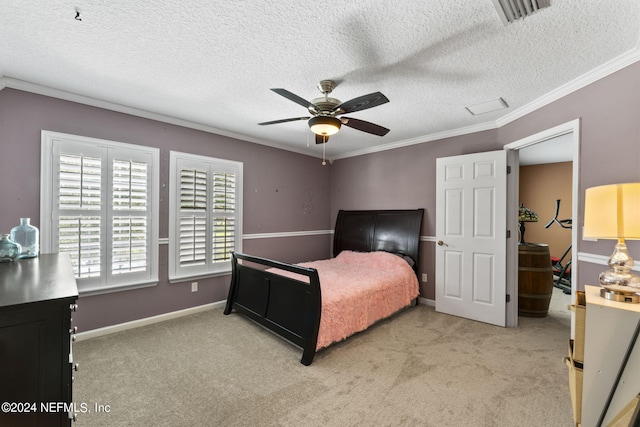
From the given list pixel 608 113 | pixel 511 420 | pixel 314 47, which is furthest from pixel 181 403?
pixel 608 113

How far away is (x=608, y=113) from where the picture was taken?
6.88 ft

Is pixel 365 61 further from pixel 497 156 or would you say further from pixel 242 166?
pixel 242 166

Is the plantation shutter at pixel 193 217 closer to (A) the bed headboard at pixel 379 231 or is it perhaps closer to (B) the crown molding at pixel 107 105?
(B) the crown molding at pixel 107 105

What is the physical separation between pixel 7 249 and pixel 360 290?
8.86 ft

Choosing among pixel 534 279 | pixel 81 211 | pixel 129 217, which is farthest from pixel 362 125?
pixel 534 279

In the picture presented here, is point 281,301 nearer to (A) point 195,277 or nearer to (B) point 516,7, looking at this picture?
(A) point 195,277

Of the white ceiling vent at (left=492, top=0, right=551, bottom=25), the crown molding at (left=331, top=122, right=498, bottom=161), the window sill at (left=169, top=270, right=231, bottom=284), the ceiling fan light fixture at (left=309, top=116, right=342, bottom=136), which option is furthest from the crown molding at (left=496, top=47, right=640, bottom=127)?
the window sill at (left=169, top=270, right=231, bottom=284)

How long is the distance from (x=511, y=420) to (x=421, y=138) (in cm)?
340

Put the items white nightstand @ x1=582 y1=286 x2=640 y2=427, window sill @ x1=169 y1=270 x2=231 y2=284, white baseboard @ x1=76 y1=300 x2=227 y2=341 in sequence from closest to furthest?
1. white nightstand @ x1=582 y1=286 x2=640 y2=427
2. white baseboard @ x1=76 y1=300 x2=227 y2=341
3. window sill @ x1=169 y1=270 x2=231 y2=284

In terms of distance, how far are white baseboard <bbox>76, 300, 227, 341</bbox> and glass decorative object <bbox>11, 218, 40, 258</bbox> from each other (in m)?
1.43

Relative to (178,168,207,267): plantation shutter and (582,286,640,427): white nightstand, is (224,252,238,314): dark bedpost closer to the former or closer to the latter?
(178,168,207,267): plantation shutter

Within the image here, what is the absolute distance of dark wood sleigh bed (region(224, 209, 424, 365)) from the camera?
8.07 ft

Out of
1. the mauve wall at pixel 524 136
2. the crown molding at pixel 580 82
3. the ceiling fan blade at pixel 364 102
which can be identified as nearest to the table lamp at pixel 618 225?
the mauve wall at pixel 524 136

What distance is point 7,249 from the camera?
1.61 m
